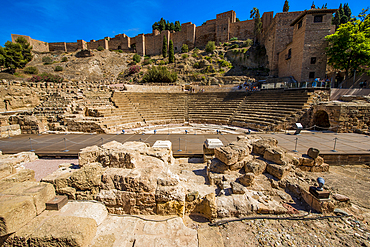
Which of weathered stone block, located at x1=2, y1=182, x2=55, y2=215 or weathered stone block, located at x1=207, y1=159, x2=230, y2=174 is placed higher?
weathered stone block, located at x1=2, y1=182, x2=55, y2=215

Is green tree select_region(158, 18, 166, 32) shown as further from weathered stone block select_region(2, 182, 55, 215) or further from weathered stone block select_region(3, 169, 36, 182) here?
weathered stone block select_region(2, 182, 55, 215)

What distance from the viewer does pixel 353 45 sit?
53.1 ft

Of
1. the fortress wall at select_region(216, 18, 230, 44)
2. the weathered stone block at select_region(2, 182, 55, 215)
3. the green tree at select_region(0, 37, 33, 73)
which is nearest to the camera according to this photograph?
the weathered stone block at select_region(2, 182, 55, 215)

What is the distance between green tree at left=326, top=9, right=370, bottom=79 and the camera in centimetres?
1588

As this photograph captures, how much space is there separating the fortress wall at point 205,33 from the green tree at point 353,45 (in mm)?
37344

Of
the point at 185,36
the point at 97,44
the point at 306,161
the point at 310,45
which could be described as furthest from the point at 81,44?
the point at 306,161

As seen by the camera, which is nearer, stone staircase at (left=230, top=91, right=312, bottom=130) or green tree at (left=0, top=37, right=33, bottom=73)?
stone staircase at (left=230, top=91, right=312, bottom=130)

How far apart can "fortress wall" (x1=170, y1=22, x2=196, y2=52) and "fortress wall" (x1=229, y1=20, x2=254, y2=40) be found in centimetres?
1251

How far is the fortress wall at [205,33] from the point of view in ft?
161

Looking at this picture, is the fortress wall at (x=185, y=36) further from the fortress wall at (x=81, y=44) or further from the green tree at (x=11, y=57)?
the green tree at (x=11, y=57)

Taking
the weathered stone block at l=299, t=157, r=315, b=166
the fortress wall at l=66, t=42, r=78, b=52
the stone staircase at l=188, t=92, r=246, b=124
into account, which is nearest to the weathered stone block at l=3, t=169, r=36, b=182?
the weathered stone block at l=299, t=157, r=315, b=166

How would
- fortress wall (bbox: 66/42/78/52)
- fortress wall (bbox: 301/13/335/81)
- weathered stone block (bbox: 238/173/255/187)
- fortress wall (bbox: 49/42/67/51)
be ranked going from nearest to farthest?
weathered stone block (bbox: 238/173/255/187)
fortress wall (bbox: 301/13/335/81)
fortress wall (bbox: 49/42/67/51)
fortress wall (bbox: 66/42/78/52)

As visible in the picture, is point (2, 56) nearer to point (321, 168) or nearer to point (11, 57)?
point (11, 57)

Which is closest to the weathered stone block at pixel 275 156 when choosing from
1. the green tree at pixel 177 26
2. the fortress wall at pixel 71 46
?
the green tree at pixel 177 26
